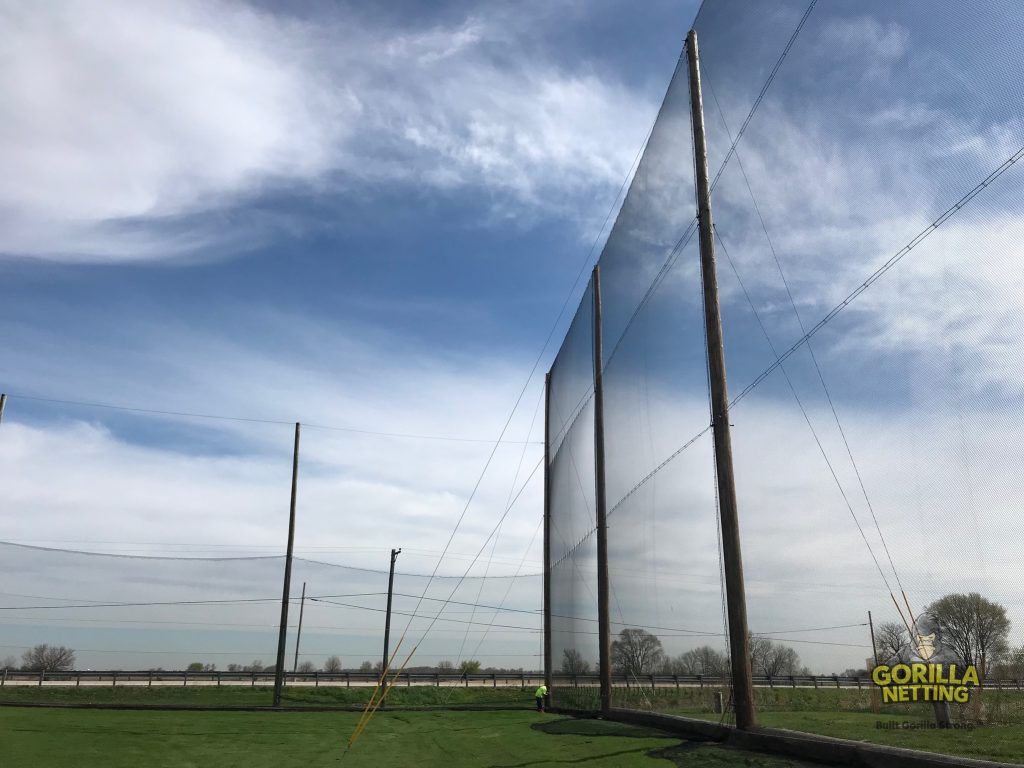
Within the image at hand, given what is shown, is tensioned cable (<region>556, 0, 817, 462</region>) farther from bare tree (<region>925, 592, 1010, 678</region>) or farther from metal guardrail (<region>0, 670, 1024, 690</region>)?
metal guardrail (<region>0, 670, 1024, 690</region>)

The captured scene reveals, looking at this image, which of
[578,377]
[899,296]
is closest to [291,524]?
[578,377]

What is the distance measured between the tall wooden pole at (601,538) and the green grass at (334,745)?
5.07 feet

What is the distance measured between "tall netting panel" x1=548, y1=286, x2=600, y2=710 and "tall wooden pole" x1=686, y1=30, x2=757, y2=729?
7.18 metres

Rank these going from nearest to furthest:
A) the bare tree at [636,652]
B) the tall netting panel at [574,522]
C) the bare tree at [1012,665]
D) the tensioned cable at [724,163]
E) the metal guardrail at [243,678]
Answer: the bare tree at [1012,665] < the tensioned cable at [724,163] < the bare tree at [636,652] < the tall netting panel at [574,522] < the metal guardrail at [243,678]

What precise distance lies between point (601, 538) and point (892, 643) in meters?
8.98

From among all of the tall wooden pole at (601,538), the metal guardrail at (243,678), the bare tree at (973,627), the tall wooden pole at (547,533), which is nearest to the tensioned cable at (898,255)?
the bare tree at (973,627)

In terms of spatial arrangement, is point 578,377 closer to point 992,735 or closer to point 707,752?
point 707,752

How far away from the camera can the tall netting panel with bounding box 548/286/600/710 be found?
1530 centimetres

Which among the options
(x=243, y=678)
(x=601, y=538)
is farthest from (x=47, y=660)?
(x=601, y=538)

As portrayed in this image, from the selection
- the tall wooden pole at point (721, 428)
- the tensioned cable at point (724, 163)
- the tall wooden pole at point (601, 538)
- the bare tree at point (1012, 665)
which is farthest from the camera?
the tall wooden pole at point (601, 538)

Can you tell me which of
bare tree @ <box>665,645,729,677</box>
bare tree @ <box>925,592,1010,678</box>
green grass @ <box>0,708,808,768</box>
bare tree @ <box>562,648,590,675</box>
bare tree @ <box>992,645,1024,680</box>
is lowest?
green grass @ <box>0,708,808,768</box>

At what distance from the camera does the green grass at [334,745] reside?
7.60 metres

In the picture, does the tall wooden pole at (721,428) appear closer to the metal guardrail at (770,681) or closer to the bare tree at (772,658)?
the bare tree at (772,658)

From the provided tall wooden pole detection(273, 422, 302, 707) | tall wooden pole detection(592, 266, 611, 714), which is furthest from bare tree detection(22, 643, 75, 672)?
tall wooden pole detection(592, 266, 611, 714)
